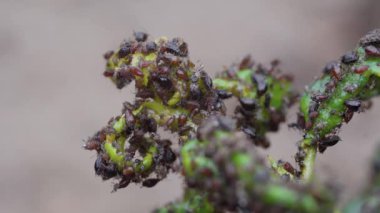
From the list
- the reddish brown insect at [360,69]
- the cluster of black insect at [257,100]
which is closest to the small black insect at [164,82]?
the cluster of black insect at [257,100]

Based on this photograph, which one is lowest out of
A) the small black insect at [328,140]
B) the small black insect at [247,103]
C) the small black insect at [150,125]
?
the small black insect at [328,140]

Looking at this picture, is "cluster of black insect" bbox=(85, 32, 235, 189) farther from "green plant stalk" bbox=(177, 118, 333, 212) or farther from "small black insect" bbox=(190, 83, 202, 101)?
"green plant stalk" bbox=(177, 118, 333, 212)

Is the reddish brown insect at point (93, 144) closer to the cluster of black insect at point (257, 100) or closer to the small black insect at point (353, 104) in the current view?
the cluster of black insect at point (257, 100)

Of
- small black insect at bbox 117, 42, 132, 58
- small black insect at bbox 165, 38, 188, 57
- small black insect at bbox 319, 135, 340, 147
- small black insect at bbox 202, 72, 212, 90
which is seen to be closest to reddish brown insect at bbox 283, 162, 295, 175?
small black insect at bbox 319, 135, 340, 147

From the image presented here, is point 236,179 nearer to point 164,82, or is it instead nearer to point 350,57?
point 164,82

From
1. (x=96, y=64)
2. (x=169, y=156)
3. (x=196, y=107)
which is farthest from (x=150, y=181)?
(x=96, y=64)

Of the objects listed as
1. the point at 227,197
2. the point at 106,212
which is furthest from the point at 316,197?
the point at 106,212

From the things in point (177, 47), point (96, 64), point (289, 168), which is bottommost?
point (289, 168)

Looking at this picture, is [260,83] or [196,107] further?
[260,83]

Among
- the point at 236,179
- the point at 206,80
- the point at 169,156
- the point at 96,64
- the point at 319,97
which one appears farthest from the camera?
the point at 96,64
